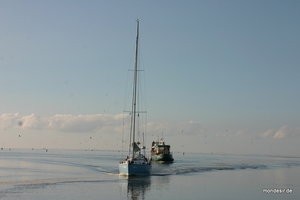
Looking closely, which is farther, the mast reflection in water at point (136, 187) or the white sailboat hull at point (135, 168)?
the white sailboat hull at point (135, 168)

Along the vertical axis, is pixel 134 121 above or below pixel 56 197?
above

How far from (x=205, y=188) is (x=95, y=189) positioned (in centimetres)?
1603

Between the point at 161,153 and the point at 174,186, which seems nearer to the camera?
the point at 174,186

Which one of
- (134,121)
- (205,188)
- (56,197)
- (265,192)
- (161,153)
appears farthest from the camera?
(161,153)

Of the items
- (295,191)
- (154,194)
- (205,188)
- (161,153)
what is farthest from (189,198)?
(161,153)

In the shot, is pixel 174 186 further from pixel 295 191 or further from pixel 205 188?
pixel 295 191

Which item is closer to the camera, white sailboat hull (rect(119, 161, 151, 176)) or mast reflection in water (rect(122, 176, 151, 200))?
mast reflection in water (rect(122, 176, 151, 200))

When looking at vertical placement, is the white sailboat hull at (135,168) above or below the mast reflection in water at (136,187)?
above

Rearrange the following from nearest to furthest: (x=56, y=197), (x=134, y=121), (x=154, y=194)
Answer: (x=56, y=197)
(x=154, y=194)
(x=134, y=121)

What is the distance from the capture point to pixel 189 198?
51.0 metres

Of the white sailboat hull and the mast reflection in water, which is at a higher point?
the white sailboat hull

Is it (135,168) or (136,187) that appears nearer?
(136,187)

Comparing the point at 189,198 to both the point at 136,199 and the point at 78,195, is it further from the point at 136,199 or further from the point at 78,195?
the point at 78,195

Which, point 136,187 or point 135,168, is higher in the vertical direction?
point 135,168
